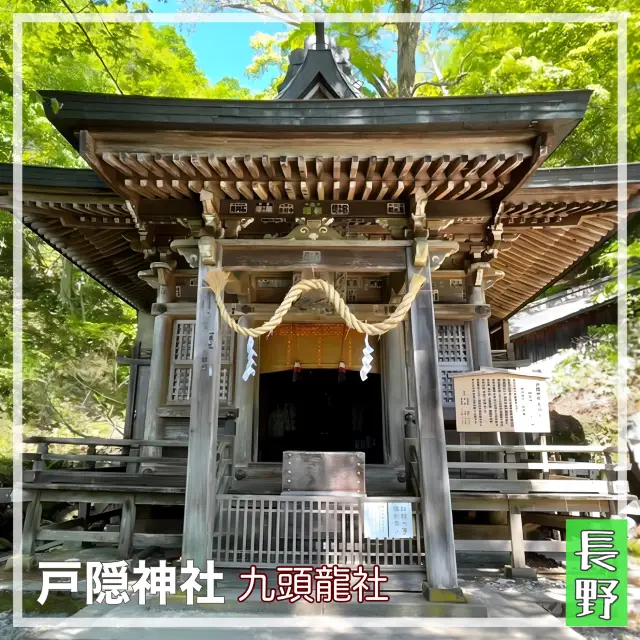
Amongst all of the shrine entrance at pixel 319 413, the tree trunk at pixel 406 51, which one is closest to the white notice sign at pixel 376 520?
the shrine entrance at pixel 319 413

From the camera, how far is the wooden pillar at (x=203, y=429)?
4.93 metres

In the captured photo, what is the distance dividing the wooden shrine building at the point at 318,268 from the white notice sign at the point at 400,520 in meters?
0.07

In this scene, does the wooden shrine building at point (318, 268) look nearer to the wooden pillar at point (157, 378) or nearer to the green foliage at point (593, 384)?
the wooden pillar at point (157, 378)

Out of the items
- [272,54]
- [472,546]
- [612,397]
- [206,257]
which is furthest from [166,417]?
[272,54]

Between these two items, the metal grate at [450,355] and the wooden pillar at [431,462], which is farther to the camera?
the metal grate at [450,355]

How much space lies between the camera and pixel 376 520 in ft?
16.7

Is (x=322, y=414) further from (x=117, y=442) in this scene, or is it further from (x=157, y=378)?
(x=117, y=442)

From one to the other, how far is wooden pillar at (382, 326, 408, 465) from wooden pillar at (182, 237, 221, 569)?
3.12 metres

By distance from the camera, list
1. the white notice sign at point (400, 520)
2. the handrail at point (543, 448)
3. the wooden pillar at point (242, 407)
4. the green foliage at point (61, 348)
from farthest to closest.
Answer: the green foliage at point (61, 348) < the wooden pillar at point (242, 407) < the handrail at point (543, 448) < the white notice sign at point (400, 520)

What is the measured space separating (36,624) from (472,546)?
4.88 meters

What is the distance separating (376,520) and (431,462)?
86 centimetres

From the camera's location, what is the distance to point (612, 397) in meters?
14.2

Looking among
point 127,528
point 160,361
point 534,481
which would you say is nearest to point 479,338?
point 534,481

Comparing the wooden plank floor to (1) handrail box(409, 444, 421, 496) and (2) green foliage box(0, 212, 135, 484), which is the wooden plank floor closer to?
(1) handrail box(409, 444, 421, 496)
